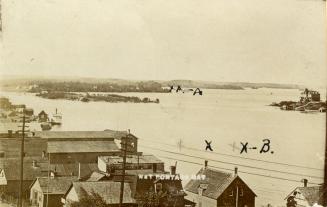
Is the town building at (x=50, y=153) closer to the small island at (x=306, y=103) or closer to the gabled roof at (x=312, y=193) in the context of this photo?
the small island at (x=306, y=103)

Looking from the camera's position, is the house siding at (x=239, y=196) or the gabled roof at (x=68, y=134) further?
the house siding at (x=239, y=196)

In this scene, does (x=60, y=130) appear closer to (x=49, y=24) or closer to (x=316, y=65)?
(x=49, y=24)

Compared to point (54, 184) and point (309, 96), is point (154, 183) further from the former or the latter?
point (309, 96)

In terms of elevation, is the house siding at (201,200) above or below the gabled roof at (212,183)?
below

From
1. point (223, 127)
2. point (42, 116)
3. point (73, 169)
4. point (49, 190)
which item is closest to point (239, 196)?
point (223, 127)

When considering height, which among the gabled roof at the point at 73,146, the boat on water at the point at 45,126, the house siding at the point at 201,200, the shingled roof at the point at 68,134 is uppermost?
Answer: the boat on water at the point at 45,126

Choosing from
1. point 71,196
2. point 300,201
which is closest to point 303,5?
point 300,201

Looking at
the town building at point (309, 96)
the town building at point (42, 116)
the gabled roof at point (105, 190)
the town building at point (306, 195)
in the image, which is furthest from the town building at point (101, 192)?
the town building at point (309, 96)

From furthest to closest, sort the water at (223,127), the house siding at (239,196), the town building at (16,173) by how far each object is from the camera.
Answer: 1. the house siding at (239,196)
2. the water at (223,127)
3. the town building at (16,173)
